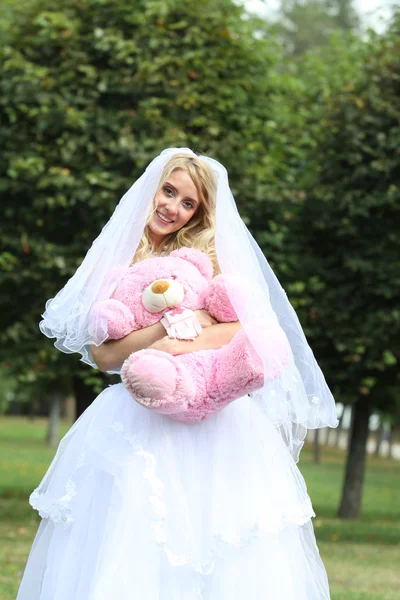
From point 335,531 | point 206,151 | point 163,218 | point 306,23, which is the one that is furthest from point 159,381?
point 306,23

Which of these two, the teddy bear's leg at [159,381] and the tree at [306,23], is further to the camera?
the tree at [306,23]

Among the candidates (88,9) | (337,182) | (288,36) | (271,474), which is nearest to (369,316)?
(337,182)

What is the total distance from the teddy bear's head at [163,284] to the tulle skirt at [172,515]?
1.49 ft

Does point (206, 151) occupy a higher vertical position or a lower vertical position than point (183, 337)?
higher

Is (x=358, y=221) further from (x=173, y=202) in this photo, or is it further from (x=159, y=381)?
(x=159, y=381)

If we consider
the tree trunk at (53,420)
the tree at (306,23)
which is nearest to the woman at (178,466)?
the tree trunk at (53,420)

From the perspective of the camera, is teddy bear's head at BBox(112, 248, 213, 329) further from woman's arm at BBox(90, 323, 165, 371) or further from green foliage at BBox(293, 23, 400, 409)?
green foliage at BBox(293, 23, 400, 409)

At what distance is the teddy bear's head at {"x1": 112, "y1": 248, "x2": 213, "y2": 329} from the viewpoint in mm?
4273

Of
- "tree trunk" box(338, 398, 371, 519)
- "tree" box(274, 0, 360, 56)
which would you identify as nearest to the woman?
"tree trunk" box(338, 398, 371, 519)

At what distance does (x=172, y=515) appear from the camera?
4.07m

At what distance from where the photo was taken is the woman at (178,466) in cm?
402

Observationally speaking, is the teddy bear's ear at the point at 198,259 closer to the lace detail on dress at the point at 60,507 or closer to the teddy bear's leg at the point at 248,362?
the teddy bear's leg at the point at 248,362

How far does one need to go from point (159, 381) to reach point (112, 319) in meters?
0.43

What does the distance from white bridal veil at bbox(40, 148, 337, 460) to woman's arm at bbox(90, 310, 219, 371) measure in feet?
0.22
